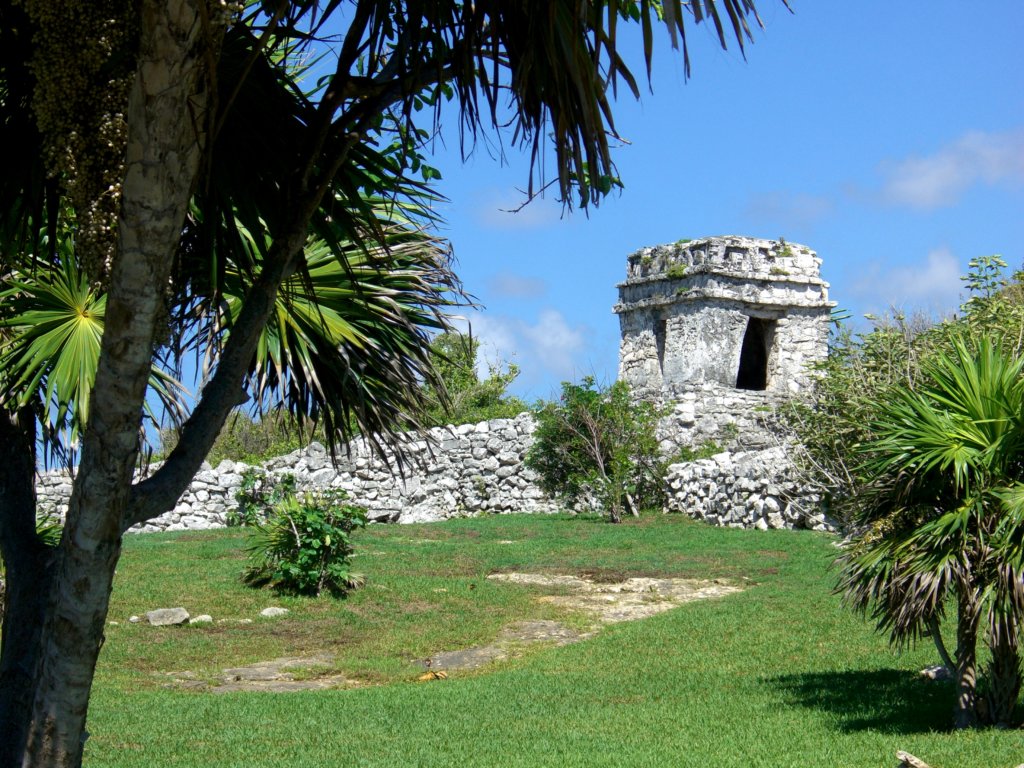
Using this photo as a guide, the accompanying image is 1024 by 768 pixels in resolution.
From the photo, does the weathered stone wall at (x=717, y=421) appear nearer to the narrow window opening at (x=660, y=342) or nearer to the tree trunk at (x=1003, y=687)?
the narrow window opening at (x=660, y=342)

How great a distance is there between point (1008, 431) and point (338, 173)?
165 inches

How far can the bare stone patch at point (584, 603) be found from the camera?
10.1m

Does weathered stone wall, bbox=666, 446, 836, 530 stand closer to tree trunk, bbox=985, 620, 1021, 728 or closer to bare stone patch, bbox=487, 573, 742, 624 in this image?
bare stone patch, bbox=487, 573, 742, 624

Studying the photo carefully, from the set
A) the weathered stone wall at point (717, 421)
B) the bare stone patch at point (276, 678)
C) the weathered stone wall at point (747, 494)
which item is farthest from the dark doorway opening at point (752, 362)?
the bare stone patch at point (276, 678)

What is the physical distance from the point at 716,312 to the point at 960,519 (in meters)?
14.9

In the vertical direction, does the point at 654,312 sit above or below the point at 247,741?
above

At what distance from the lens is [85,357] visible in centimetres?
484

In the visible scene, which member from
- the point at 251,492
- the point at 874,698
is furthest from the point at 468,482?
the point at 874,698

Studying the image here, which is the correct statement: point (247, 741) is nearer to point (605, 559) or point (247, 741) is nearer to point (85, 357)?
point (85, 357)

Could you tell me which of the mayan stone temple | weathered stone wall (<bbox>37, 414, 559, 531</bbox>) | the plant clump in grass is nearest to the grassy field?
the plant clump in grass

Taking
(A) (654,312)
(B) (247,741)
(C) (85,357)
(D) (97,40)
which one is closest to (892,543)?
(B) (247,741)

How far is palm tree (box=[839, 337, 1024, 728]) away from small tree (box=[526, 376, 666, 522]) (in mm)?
12347

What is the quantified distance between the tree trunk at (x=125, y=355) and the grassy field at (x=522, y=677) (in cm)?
341

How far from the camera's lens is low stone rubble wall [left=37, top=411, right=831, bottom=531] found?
59.6 feet
